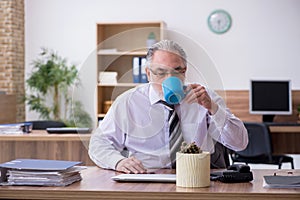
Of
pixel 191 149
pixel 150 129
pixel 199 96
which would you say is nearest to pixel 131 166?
pixel 150 129

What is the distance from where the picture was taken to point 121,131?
8.66 feet

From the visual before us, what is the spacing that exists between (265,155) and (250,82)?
1.14 metres

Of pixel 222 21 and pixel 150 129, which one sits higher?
pixel 222 21

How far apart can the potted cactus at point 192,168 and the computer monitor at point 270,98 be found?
4.65 meters

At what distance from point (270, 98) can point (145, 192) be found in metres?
4.83

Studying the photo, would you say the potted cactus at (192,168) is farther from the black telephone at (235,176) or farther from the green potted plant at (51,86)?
the green potted plant at (51,86)

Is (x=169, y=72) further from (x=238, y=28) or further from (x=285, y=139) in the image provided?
(x=238, y=28)

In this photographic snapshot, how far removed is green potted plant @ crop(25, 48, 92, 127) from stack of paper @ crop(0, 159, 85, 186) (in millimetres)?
4709

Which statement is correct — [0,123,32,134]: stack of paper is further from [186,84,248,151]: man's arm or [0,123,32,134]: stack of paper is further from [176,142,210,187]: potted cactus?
[176,142,210,187]: potted cactus

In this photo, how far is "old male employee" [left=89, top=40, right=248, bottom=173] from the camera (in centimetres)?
221

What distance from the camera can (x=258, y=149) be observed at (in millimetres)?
5855

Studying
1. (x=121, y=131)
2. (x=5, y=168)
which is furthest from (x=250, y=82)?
(x=5, y=168)

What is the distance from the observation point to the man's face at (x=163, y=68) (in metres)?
2.13

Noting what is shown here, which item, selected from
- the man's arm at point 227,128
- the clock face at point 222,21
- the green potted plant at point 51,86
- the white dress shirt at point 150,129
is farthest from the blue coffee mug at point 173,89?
the clock face at point 222,21
